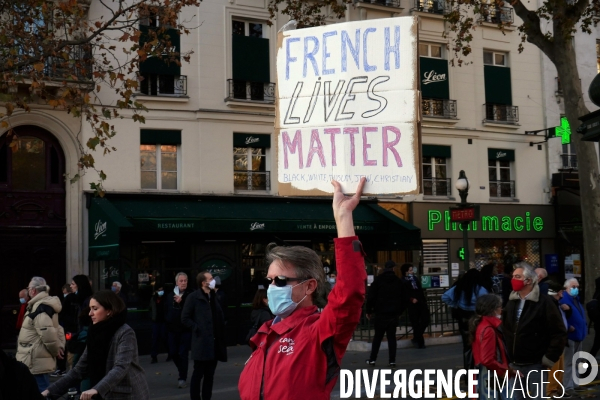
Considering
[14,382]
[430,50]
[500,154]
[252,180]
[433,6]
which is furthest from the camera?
[500,154]

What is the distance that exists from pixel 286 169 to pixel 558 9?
53.2 ft

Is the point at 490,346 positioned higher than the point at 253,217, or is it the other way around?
the point at 253,217

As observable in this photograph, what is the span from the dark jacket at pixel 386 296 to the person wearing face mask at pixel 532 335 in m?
7.09

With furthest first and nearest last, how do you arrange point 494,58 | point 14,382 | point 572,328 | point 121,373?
point 494,58 → point 572,328 → point 121,373 → point 14,382

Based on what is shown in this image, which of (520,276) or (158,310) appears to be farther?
(158,310)

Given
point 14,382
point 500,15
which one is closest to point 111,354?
point 14,382

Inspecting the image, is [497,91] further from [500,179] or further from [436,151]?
[436,151]

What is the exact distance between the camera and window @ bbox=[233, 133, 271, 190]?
23.7 meters

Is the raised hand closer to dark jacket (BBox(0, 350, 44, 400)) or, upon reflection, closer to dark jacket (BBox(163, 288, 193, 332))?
dark jacket (BBox(0, 350, 44, 400))

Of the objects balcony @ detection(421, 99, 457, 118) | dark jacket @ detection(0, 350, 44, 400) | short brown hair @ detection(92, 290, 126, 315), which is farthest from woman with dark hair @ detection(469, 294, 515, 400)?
balcony @ detection(421, 99, 457, 118)

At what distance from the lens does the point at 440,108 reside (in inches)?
1062

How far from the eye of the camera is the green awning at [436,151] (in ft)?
87.1

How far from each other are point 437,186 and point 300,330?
23.8 m

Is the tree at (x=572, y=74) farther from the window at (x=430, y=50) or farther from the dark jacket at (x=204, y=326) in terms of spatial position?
the dark jacket at (x=204, y=326)
